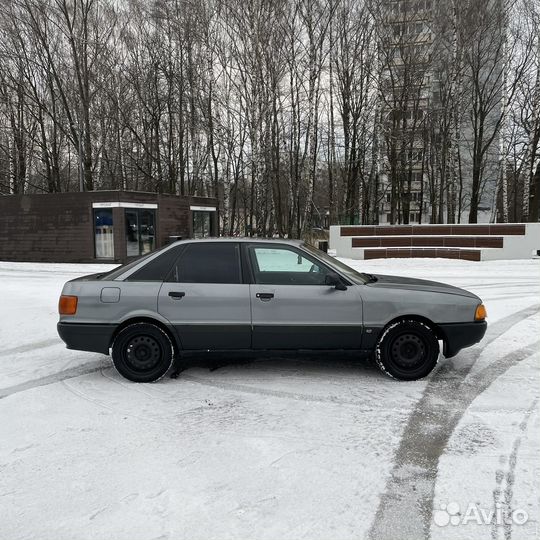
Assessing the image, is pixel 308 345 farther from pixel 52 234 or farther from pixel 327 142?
pixel 327 142

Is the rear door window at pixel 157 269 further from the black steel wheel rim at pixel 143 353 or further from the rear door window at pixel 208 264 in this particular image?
the black steel wheel rim at pixel 143 353

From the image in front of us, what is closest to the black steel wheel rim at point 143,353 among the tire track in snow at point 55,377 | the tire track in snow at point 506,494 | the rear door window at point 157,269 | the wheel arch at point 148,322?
the wheel arch at point 148,322

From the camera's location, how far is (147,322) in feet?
15.5

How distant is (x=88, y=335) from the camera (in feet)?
15.5

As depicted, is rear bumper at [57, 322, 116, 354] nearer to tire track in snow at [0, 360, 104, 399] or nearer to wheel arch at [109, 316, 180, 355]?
wheel arch at [109, 316, 180, 355]

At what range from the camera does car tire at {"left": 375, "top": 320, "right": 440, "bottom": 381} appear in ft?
15.3

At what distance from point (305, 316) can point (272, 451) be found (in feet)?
5.39

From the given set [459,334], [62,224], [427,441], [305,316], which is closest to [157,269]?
[305,316]

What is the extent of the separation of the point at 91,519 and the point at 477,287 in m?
11.2

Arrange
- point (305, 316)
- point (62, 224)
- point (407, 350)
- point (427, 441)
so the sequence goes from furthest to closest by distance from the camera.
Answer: point (62, 224), point (407, 350), point (305, 316), point (427, 441)

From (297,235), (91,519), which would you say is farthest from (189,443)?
(297,235)

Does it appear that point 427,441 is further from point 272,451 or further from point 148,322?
point 148,322

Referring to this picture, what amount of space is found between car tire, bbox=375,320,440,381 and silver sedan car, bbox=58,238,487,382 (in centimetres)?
1

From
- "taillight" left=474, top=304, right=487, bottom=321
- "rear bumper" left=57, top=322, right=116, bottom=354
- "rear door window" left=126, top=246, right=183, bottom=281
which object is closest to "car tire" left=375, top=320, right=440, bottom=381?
"taillight" left=474, top=304, right=487, bottom=321
